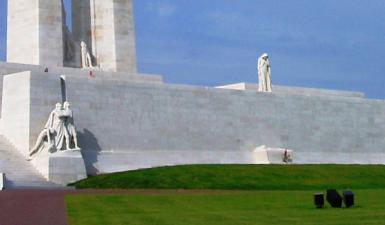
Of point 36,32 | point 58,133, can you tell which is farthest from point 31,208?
point 36,32

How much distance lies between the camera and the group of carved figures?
34938mm

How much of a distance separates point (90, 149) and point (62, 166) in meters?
2.82

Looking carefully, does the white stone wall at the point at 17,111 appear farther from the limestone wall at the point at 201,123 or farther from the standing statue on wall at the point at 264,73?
the standing statue on wall at the point at 264,73

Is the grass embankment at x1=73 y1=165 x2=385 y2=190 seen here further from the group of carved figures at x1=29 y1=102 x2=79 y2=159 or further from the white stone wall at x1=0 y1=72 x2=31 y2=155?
the white stone wall at x1=0 y1=72 x2=31 y2=155

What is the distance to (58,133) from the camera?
1377 inches

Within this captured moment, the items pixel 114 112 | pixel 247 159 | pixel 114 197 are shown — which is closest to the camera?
pixel 114 197

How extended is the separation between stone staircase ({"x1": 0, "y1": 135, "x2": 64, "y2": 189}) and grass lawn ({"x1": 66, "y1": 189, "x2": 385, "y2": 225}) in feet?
24.1

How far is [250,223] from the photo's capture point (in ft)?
54.2

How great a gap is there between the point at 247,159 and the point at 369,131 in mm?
10650

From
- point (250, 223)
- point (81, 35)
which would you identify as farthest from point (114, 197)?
point (81, 35)

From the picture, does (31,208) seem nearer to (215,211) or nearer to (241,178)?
(215,211)

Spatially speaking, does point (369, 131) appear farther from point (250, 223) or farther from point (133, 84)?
point (250, 223)

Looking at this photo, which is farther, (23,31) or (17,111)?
(23,31)

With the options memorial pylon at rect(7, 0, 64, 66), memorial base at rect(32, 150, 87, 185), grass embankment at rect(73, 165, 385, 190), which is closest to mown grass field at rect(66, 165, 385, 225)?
grass embankment at rect(73, 165, 385, 190)
